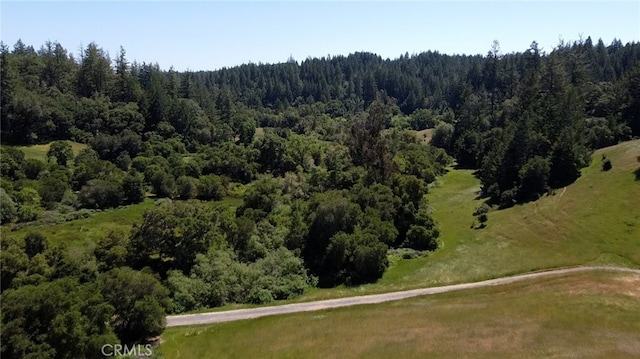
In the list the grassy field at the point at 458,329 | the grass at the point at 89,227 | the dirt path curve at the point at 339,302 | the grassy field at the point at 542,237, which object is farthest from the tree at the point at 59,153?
the grassy field at the point at 542,237

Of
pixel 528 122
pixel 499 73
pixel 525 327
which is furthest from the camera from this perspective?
pixel 499 73

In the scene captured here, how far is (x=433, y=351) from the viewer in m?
41.3

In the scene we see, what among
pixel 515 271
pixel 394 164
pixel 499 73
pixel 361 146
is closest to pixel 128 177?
pixel 361 146

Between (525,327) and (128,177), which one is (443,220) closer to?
(525,327)

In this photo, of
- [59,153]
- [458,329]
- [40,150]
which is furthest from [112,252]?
[40,150]

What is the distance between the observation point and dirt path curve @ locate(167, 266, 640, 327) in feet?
168

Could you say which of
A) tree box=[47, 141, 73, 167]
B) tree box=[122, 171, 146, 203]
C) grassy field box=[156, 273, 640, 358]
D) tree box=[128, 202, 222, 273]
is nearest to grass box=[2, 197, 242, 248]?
tree box=[122, 171, 146, 203]

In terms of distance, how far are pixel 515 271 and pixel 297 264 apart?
29.3 metres

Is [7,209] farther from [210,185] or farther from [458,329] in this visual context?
[458,329]

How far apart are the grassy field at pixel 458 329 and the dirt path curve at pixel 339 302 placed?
173cm

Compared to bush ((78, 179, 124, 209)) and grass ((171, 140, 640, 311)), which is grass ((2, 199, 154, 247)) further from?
grass ((171, 140, 640, 311))

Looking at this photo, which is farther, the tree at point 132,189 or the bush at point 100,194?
the tree at point 132,189

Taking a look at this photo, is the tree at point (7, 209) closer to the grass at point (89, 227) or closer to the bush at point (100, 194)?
the grass at point (89, 227)

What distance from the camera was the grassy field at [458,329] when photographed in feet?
135
